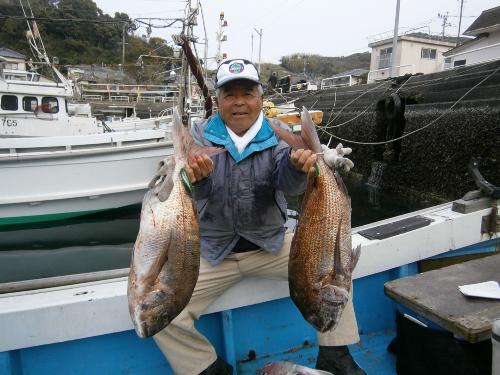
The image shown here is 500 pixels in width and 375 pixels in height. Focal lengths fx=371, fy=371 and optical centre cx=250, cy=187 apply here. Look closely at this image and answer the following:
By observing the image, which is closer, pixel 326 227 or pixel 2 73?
pixel 326 227

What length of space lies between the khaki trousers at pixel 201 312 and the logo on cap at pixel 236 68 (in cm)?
119

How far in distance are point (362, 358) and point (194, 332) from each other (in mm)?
1384

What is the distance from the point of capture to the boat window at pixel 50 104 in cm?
1141

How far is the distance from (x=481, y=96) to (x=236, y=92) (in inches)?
377

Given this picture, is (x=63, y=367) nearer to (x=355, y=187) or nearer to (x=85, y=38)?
(x=355, y=187)

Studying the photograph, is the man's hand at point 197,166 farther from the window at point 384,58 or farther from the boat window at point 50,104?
the window at point 384,58

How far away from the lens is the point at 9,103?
10.9 metres

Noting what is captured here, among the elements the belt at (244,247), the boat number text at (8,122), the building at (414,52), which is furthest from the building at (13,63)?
the building at (414,52)

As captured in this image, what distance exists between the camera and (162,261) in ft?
5.91

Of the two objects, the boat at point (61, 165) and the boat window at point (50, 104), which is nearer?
the boat at point (61, 165)

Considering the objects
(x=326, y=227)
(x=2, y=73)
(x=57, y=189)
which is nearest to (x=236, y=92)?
(x=326, y=227)

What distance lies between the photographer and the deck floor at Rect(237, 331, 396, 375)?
273 centimetres

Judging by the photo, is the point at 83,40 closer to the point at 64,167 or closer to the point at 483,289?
the point at 64,167

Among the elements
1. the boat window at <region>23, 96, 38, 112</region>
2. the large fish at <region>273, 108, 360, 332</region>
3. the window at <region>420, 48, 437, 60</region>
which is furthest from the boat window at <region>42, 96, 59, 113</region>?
the window at <region>420, 48, 437, 60</region>
